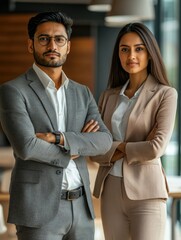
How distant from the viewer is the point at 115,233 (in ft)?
11.1

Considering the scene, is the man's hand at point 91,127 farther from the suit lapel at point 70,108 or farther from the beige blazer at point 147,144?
the beige blazer at point 147,144

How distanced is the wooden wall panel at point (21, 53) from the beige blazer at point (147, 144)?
26.0ft

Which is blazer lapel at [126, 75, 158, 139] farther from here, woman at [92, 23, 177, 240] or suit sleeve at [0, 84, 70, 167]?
suit sleeve at [0, 84, 70, 167]

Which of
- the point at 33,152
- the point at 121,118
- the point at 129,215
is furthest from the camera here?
the point at 121,118

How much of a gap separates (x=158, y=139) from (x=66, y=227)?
2.32 feet

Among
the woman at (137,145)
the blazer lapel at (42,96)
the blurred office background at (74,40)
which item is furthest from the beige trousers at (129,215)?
the blurred office background at (74,40)

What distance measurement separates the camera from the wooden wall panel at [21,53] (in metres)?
11.2

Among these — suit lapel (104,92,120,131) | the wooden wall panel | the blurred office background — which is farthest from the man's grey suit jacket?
the wooden wall panel

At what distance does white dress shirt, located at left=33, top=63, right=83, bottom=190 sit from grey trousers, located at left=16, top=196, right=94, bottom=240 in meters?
0.08

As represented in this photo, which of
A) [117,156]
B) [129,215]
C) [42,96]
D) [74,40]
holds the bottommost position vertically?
[129,215]

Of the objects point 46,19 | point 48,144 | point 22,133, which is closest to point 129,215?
point 48,144

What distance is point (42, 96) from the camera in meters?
3.03

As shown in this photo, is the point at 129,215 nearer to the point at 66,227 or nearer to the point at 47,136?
the point at 66,227

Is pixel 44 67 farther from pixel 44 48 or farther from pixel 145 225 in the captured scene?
pixel 145 225
